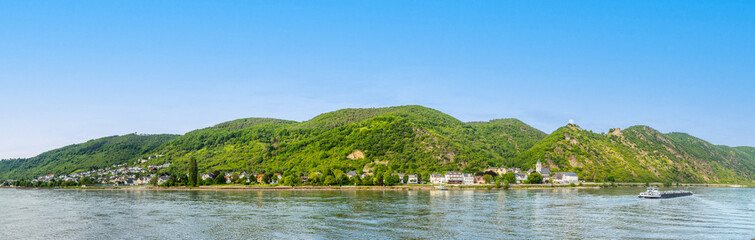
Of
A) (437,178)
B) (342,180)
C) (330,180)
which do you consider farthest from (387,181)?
(437,178)

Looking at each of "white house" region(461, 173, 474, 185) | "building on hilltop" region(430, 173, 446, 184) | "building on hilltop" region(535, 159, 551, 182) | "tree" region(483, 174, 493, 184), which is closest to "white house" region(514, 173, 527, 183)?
"building on hilltop" region(535, 159, 551, 182)

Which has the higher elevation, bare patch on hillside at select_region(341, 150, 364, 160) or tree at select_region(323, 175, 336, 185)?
bare patch on hillside at select_region(341, 150, 364, 160)

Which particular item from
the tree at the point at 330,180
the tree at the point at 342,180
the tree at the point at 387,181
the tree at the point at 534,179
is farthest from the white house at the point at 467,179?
the tree at the point at 330,180

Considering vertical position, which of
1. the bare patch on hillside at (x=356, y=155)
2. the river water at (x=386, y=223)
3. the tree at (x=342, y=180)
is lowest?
the river water at (x=386, y=223)

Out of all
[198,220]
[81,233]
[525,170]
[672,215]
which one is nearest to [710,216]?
[672,215]

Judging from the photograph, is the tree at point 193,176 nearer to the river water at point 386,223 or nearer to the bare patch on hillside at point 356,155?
the bare patch on hillside at point 356,155

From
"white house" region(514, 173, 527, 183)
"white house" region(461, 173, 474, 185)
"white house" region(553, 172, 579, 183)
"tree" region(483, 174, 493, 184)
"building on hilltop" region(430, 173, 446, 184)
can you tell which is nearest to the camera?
"tree" region(483, 174, 493, 184)

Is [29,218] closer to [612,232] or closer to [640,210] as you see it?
[612,232]

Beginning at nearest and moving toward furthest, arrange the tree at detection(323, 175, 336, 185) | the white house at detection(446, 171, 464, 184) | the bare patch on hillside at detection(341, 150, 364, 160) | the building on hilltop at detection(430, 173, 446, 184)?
the tree at detection(323, 175, 336, 185)
the white house at detection(446, 171, 464, 184)
the building on hilltop at detection(430, 173, 446, 184)
the bare patch on hillside at detection(341, 150, 364, 160)

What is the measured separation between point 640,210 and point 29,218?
214 feet

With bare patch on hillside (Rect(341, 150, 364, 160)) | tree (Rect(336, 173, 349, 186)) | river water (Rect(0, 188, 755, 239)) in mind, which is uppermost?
bare patch on hillside (Rect(341, 150, 364, 160))

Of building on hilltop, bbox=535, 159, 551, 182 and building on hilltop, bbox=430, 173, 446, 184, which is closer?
building on hilltop, bbox=430, 173, 446, 184

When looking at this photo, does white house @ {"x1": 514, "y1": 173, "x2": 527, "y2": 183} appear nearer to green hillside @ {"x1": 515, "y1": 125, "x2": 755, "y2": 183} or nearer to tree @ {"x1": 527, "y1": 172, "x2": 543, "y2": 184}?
tree @ {"x1": 527, "y1": 172, "x2": 543, "y2": 184}

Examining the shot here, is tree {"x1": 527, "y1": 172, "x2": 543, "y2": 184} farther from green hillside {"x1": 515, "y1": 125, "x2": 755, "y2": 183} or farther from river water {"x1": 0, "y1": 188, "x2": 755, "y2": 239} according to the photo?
river water {"x1": 0, "y1": 188, "x2": 755, "y2": 239}
